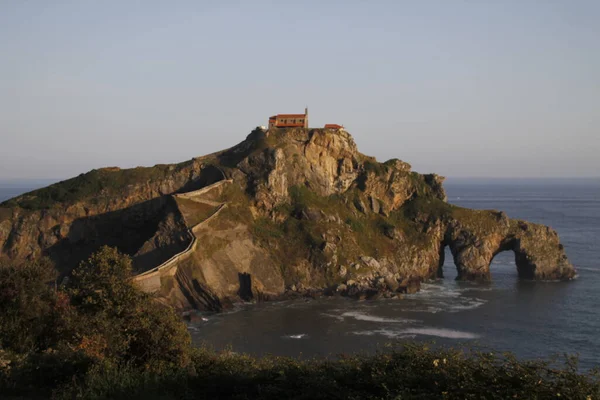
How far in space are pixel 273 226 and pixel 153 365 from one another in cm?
6026

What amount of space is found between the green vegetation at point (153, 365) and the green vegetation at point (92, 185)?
5675cm

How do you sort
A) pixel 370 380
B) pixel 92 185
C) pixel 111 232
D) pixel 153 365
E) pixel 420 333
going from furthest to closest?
pixel 92 185, pixel 111 232, pixel 420 333, pixel 153 365, pixel 370 380

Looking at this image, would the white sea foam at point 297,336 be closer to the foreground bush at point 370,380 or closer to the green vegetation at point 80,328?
the green vegetation at point 80,328

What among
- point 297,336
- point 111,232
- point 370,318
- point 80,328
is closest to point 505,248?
point 370,318

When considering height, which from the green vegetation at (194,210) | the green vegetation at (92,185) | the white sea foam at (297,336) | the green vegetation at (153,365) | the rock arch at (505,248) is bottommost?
the white sea foam at (297,336)

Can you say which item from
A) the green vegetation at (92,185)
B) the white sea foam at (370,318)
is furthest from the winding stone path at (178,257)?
the white sea foam at (370,318)

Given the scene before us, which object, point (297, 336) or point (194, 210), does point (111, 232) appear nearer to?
point (194, 210)

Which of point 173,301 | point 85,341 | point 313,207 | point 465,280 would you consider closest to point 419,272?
point 465,280

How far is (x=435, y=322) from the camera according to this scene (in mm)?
68062

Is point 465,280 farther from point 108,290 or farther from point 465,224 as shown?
point 108,290

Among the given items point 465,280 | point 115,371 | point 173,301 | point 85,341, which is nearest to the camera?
point 115,371

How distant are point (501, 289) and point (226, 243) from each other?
39088 mm

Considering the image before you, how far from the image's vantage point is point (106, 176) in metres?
92.9

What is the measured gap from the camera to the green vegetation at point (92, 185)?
88625 millimetres
